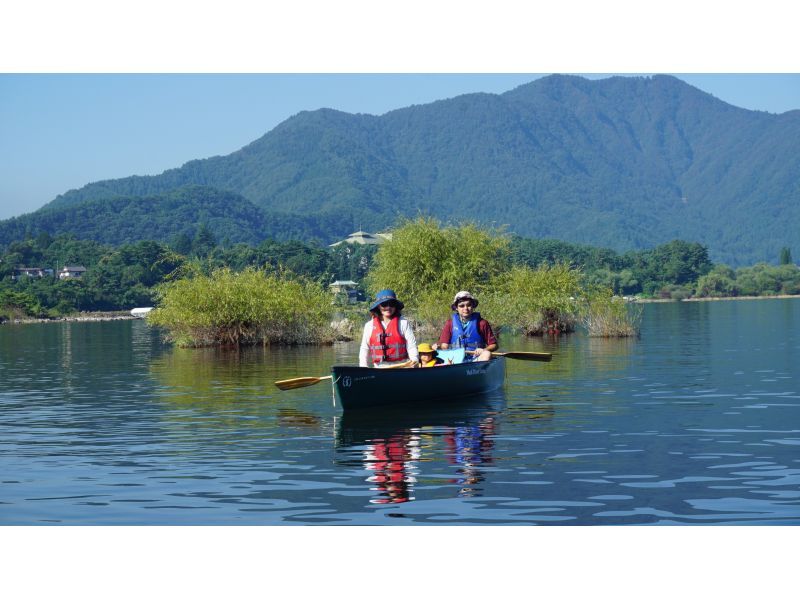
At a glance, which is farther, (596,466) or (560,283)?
(560,283)

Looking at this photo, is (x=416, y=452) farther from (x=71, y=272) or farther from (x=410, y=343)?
(x=71, y=272)

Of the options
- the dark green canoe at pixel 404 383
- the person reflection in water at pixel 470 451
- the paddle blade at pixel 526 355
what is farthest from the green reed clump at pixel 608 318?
the person reflection in water at pixel 470 451

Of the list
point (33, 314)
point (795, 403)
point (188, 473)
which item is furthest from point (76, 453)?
point (33, 314)

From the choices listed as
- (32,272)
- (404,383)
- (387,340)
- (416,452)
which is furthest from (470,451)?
(32,272)

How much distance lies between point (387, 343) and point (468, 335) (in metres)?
2.97

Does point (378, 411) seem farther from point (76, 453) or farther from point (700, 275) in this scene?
point (700, 275)

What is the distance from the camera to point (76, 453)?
16734 millimetres

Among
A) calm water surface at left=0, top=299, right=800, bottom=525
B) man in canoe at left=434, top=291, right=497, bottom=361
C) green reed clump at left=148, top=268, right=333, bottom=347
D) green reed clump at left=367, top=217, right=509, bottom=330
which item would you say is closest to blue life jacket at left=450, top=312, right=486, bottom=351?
man in canoe at left=434, top=291, right=497, bottom=361

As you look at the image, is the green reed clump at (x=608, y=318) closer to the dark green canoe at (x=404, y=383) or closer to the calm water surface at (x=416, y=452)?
the calm water surface at (x=416, y=452)

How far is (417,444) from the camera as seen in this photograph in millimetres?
16688

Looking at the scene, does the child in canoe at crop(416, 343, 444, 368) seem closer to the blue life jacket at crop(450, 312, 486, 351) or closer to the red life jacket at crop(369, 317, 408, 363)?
the red life jacket at crop(369, 317, 408, 363)

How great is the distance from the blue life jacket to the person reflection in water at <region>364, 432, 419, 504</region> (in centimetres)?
568

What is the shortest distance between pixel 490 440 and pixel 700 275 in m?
181

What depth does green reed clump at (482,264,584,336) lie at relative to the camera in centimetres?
4838
